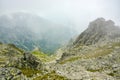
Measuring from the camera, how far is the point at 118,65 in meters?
79.3

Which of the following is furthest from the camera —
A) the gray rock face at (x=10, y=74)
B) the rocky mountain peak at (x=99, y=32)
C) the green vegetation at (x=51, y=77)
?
the rocky mountain peak at (x=99, y=32)

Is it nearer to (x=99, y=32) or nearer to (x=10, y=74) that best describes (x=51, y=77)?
(x=10, y=74)

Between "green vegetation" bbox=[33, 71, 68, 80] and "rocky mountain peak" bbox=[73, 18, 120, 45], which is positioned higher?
"rocky mountain peak" bbox=[73, 18, 120, 45]

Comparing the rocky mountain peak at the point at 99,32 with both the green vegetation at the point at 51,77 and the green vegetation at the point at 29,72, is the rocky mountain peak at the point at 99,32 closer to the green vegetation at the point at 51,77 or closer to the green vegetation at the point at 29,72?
the green vegetation at the point at 29,72

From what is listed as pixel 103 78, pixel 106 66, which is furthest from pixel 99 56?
pixel 103 78

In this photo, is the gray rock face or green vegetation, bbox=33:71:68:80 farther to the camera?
green vegetation, bbox=33:71:68:80

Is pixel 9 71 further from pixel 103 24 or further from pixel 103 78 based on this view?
pixel 103 24

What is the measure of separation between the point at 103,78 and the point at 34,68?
20086 mm

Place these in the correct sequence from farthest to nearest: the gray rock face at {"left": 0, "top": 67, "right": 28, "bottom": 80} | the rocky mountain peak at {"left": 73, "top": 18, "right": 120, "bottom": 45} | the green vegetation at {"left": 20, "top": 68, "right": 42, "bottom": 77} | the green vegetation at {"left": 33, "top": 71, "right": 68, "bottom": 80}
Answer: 1. the rocky mountain peak at {"left": 73, "top": 18, "right": 120, "bottom": 45}
2. the green vegetation at {"left": 20, "top": 68, "right": 42, "bottom": 77}
3. the green vegetation at {"left": 33, "top": 71, "right": 68, "bottom": 80}
4. the gray rock face at {"left": 0, "top": 67, "right": 28, "bottom": 80}

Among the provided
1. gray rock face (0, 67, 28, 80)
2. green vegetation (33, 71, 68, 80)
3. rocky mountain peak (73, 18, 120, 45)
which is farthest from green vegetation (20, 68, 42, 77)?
rocky mountain peak (73, 18, 120, 45)

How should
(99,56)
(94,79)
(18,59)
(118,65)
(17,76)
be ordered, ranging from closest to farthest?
(17,76) < (94,79) < (18,59) < (118,65) < (99,56)

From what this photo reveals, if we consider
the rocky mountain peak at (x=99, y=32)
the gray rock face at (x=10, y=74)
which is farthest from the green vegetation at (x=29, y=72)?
the rocky mountain peak at (x=99, y=32)

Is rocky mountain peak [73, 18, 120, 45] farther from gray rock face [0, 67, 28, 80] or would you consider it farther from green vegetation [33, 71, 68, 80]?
gray rock face [0, 67, 28, 80]

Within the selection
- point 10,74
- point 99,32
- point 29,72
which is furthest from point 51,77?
point 99,32
